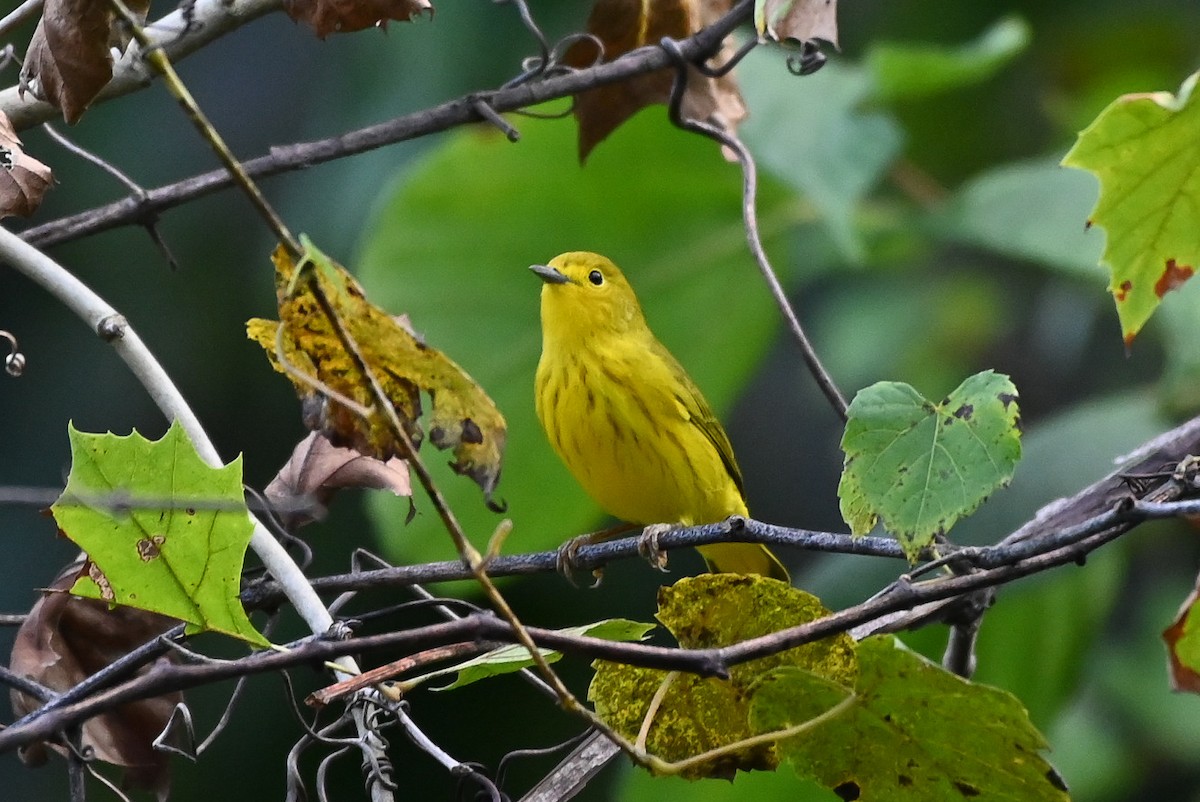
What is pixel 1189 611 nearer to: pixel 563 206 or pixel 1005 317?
pixel 563 206

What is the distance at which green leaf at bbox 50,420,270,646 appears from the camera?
1300mm

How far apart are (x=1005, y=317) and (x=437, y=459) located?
331 cm

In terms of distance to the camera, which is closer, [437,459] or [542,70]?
[542,70]

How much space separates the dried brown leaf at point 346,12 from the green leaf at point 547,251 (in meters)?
1.40

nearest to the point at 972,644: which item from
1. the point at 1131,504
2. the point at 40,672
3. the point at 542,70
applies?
the point at 1131,504

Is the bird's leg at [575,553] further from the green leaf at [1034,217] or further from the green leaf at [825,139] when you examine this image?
the green leaf at [1034,217]

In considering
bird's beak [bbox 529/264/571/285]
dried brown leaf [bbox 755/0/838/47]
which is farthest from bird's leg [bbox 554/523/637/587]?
dried brown leaf [bbox 755/0/838/47]

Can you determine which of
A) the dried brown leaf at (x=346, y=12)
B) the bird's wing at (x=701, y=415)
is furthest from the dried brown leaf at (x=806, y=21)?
the bird's wing at (x=701, y=415)

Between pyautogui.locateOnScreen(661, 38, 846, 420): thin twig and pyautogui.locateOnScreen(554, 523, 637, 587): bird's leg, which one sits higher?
pyautogui.locateOnScreen(661, 38, 846, 420): thin twig

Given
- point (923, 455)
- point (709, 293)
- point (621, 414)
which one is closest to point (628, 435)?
point (621, 414)

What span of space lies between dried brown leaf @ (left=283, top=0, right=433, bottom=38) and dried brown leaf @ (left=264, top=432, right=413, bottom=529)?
0.52 m

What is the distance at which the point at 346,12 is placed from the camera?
1754mm

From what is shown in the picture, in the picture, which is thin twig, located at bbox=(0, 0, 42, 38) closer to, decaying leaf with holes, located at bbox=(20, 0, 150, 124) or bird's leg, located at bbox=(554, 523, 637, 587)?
decaying leaf with holes, located at bbox=(20, 0, 150, 124)

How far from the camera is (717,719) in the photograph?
1.48 metres
